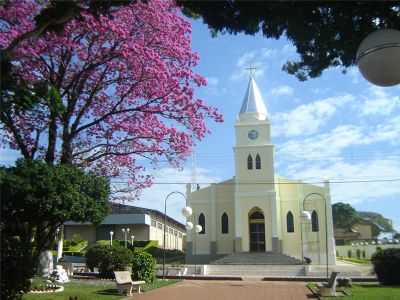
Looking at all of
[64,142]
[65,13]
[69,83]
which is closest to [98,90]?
[69,83]

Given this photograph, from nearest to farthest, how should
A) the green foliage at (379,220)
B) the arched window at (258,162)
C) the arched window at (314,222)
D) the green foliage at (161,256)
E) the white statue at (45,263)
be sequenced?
the white statue at (45,263) → the arched window at (314,222) → the arched window at (258,162) → the green foliage at (161,256) → the green foliage at (379,220)

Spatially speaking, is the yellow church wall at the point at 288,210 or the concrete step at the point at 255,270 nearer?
the concrete step at the point at 255,270

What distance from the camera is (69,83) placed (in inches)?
472

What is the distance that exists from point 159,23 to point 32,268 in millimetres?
5975

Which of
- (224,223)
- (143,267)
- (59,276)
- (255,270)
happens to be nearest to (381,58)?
(59,276)

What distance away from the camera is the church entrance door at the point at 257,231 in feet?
123

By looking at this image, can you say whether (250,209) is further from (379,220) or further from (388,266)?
(379,220)

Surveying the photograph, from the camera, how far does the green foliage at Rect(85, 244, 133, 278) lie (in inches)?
805

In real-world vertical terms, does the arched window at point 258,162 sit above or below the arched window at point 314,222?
above

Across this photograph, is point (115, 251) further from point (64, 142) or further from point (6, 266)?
point (6, 266)

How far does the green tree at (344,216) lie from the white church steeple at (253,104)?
1886 inches

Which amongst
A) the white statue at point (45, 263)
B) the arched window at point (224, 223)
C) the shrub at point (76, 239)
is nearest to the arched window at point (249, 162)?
the arched window at point (224, 223)

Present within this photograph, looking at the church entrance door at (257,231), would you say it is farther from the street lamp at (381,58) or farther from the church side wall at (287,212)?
the street lamp at (381,58)

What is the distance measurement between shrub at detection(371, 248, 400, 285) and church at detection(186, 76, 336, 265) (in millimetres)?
15688
